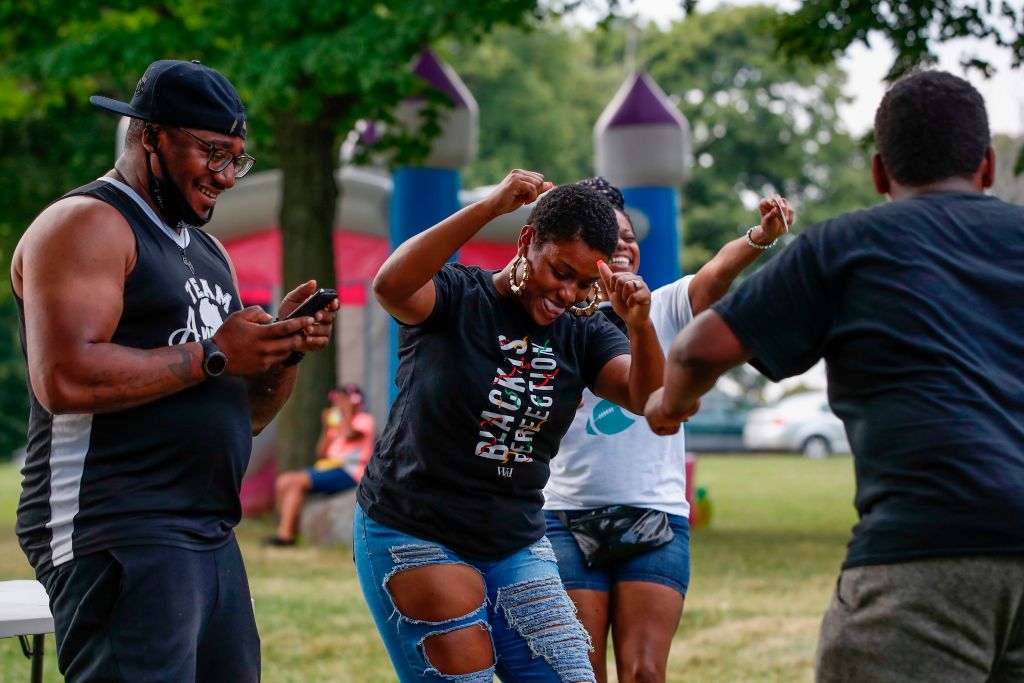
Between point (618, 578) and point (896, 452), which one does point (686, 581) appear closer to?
point (618, 578)

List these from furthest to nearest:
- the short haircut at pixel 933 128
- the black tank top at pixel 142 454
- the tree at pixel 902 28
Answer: the tree at pixel 902 28
the black tank top at pixel 142 454
the short haircut at pixel 933 128

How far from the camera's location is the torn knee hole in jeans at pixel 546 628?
359 cm

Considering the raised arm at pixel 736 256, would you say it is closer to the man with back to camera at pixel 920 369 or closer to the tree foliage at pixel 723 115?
the man with back to camera at pixel 920 369

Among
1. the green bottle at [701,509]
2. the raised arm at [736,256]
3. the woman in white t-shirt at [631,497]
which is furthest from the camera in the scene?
the green bottle at [701,509]

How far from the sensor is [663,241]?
12.9 meters

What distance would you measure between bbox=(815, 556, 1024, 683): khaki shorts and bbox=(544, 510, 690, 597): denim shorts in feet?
6.01

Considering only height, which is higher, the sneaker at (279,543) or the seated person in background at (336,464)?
the seated person in background at (336,464)

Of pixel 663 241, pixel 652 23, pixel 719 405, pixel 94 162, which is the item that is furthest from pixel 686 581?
pixel 652 23

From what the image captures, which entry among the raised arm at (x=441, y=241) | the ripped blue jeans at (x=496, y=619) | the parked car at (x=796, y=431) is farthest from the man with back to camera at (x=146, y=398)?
the parked car at (x=796, y=431)

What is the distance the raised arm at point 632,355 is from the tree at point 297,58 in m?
8.17

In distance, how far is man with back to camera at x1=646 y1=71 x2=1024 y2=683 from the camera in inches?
96.6

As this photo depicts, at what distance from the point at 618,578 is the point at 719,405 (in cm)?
3202

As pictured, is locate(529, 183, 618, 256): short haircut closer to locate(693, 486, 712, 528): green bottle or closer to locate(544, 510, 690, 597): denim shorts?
locate(544, 510, 690, 597): denim shorts

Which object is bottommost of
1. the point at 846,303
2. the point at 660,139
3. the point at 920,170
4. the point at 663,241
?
the point at 663,241
